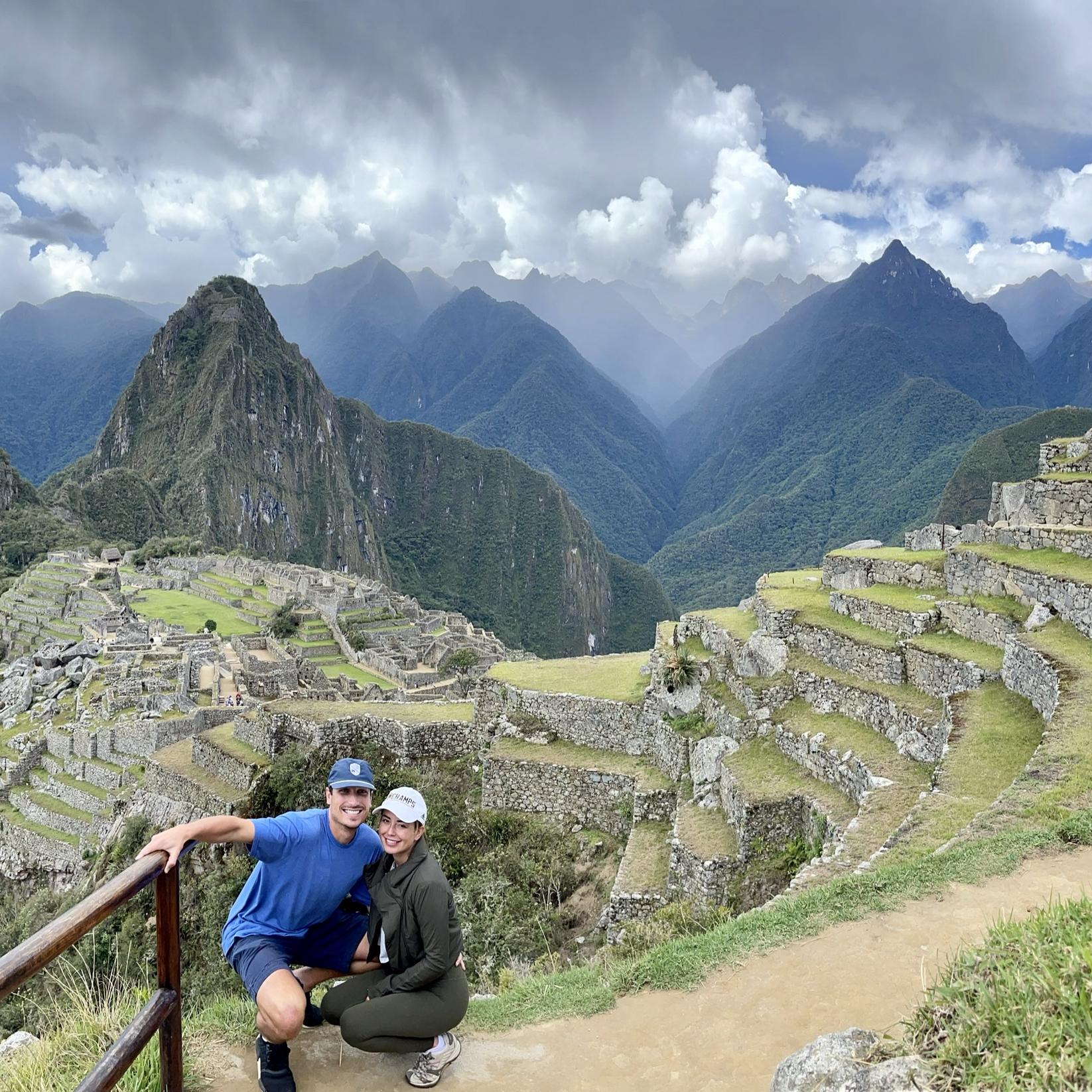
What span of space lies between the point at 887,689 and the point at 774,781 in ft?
6.73

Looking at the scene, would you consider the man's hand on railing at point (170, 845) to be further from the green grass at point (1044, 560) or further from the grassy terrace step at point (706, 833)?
the green grass at point (1044, 560)

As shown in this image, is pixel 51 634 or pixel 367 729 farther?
pixel 51 634

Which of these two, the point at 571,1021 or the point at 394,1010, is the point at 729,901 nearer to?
the point at 571,1021

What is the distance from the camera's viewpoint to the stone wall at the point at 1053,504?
11039mm

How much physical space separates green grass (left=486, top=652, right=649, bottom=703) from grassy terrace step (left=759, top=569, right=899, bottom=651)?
9.46ft

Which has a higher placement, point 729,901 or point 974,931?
point 974,931

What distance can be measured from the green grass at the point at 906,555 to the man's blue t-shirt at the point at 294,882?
10.7 metres

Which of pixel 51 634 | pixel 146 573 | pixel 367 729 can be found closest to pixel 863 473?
pixel 146 573

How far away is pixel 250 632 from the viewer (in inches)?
1950

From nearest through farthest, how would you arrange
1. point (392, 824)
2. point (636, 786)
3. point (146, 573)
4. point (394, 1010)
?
point (394, 1010) < point (392, 824) < point (636, 786) < point (146, 573)

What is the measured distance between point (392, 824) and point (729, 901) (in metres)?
5.14

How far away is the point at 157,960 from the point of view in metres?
2.96

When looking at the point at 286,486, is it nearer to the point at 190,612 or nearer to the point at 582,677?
the point at 190,612

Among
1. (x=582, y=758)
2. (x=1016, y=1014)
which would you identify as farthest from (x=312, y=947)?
(x=582, y=758)
